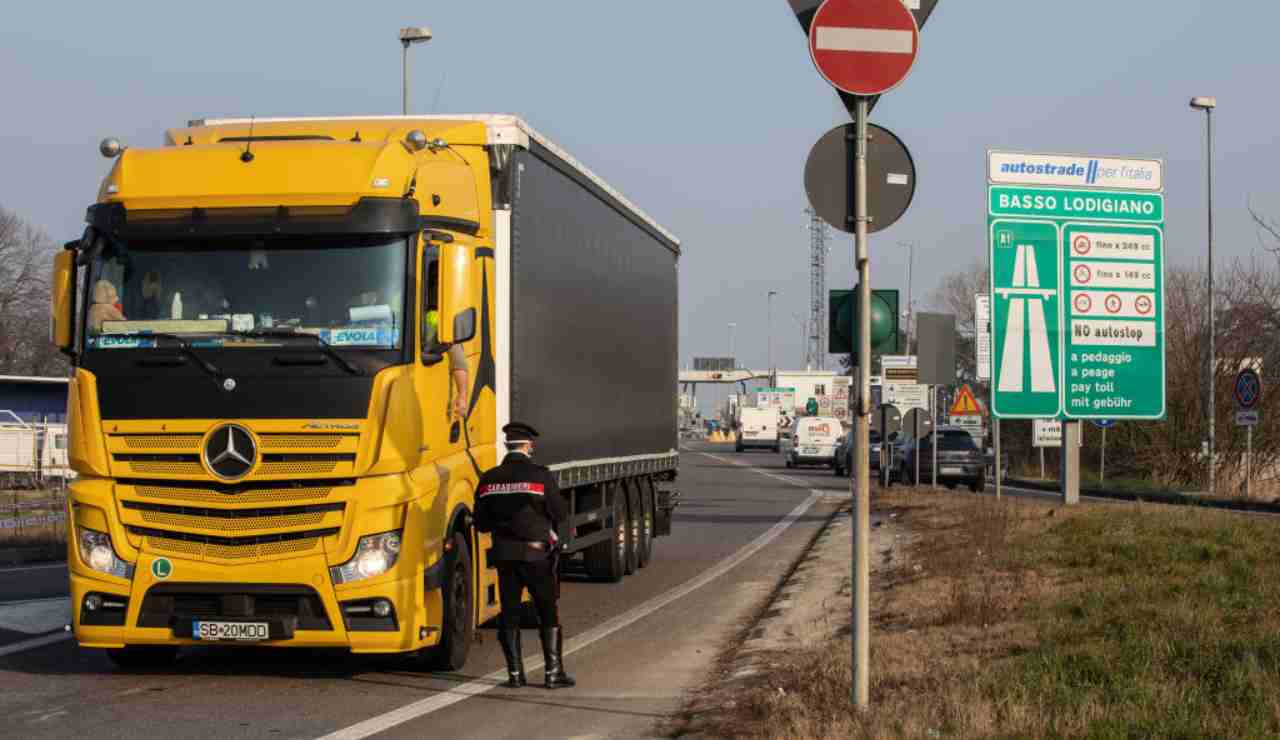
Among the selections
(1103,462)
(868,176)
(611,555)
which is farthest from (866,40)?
(1103,462)

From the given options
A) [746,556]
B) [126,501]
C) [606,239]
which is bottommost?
[746,556]

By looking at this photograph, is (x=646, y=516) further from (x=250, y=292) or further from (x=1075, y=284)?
(x=250, y=292)

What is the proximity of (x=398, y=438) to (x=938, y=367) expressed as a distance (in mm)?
21657

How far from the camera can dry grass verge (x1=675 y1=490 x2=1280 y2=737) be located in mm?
8086

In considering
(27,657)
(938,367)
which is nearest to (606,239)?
(27,657)

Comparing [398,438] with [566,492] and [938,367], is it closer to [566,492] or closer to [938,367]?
[566,492]

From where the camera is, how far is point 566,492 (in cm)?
1622

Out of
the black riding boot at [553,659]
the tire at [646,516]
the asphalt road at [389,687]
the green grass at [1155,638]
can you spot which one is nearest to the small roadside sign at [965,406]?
the tire at [646,516]

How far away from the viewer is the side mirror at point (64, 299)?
11406mm

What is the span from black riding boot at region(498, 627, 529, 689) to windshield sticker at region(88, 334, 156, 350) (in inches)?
117

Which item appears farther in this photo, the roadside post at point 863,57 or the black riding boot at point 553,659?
the black riding boot at point 553,659

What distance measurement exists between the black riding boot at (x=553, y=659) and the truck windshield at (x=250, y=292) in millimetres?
2140

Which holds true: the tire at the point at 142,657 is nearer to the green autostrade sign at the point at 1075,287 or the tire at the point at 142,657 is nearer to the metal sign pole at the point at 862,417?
the metal sign pole at the point at 862,417

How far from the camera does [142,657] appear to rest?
1216cm
